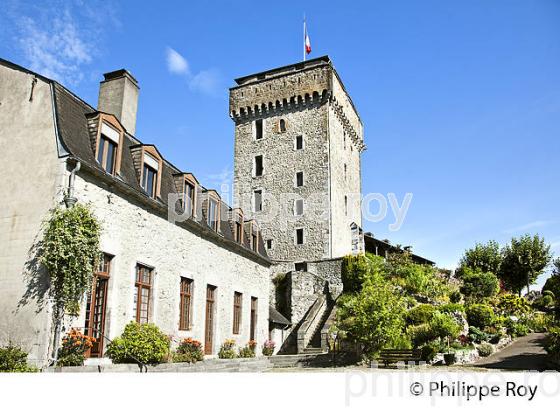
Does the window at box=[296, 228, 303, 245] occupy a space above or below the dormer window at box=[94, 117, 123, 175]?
above

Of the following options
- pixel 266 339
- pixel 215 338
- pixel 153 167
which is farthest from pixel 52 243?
pixel 266 339

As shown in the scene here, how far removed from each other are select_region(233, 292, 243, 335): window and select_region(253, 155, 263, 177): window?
17.4 metres

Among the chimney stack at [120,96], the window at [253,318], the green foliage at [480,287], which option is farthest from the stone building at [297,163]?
the chimney stack at [120,96]

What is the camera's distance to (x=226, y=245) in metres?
19.3

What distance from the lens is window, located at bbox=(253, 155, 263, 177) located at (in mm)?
36750

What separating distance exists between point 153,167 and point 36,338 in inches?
251

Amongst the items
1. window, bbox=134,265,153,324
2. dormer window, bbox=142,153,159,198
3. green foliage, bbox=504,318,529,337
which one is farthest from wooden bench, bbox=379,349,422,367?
green foliage, bbox=504,318,529,337

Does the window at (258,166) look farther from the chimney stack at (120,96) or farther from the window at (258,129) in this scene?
the chimney stack at (120,96)

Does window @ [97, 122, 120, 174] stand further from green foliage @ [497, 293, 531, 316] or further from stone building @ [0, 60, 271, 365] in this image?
green foliage @ [497, 293, 531, 316]

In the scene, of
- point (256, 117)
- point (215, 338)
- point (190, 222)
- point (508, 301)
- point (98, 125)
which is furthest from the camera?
point (256, 117)

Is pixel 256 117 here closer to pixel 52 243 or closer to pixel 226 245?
pixel 226 245

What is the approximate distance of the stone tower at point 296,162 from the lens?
3384cm

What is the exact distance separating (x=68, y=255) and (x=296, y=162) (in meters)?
26.0

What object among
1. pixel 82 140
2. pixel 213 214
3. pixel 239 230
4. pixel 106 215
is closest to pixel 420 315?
pixel 239 230
